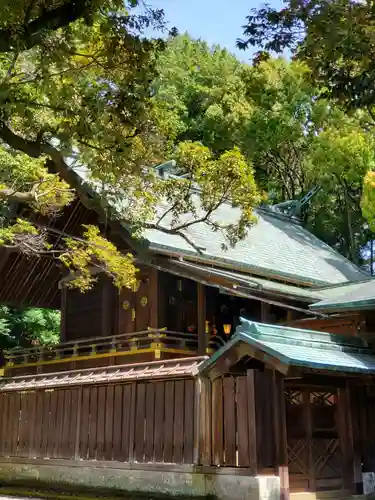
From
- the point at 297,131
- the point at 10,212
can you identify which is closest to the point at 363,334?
the point at 10,212

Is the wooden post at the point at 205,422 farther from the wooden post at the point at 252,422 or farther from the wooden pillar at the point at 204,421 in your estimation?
the wooden post at the point at 252,422

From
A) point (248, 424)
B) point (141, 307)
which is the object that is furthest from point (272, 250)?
point (248, 424)

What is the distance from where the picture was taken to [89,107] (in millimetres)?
9695

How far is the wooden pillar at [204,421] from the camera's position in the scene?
9.63 metres

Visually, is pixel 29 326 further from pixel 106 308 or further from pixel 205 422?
pixel 205 422

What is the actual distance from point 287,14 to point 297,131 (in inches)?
919

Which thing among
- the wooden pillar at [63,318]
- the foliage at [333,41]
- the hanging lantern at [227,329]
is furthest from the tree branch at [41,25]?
the wooden pillar at [63,318]

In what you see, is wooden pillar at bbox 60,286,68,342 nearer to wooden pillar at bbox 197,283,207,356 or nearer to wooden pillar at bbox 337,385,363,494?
wooden pillar at bbox 197,283,207,356

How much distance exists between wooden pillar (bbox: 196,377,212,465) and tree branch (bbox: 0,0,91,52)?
5968 millimetres

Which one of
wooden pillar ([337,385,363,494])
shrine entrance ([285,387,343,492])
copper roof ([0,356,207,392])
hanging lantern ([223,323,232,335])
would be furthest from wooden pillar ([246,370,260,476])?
hanging lantern ([223,323,232,335])

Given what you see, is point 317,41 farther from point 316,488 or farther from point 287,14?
point 316,488

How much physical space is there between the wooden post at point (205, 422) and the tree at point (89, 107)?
404 cm

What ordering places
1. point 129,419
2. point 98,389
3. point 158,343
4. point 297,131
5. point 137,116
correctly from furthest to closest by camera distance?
point 297,131 < point 158,343 < point 98,389 < point 129,419 < point 137,116

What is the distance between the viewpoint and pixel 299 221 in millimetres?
26219
